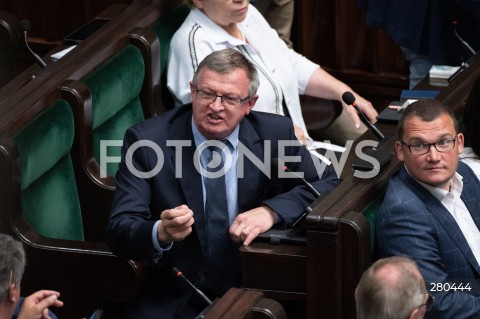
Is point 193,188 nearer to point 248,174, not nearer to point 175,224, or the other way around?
point 248,174

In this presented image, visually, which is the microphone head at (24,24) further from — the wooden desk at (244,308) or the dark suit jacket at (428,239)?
the wooden desk at (244,308)

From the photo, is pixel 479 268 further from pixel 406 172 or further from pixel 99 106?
pixel 99 106

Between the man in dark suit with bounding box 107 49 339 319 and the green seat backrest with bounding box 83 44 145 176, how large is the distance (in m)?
0.47

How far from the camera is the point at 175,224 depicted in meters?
2.69

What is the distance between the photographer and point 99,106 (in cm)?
347

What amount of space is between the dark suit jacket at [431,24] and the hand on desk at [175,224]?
172 cm

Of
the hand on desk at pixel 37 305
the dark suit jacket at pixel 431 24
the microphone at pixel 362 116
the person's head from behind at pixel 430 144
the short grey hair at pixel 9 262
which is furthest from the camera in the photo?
the dark suit jacket at pixel 431 24

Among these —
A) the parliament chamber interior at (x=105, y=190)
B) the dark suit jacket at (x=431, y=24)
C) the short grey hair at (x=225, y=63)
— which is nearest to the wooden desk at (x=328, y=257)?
the parliament chamber interior at (x=105, y=190)

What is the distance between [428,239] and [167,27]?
148cm

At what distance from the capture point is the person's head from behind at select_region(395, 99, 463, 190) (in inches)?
110

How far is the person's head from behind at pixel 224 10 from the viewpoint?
3.64m

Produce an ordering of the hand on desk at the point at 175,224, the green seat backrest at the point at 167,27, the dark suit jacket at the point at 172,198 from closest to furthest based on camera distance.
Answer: the hand on desk at the point at 175,224, the dark suit jacket at the point at 172,198, the green seat backrest at the point at 167,27

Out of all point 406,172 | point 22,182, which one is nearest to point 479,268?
point 406,172

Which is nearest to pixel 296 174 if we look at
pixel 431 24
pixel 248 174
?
pixel 248 174
